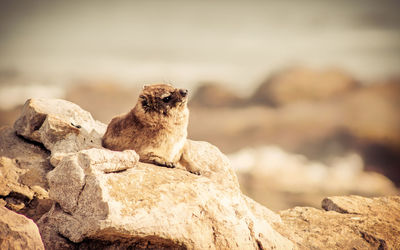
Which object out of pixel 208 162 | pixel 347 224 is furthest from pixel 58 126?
pixel 347 224

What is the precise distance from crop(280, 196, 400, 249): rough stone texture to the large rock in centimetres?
119

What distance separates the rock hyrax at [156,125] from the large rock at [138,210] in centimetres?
79

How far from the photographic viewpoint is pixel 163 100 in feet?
24.4

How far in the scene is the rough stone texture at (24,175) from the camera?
6.58 m

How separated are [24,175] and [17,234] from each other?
2.97m

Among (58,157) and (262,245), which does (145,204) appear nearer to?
(262,245)

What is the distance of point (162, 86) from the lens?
7.55 metres

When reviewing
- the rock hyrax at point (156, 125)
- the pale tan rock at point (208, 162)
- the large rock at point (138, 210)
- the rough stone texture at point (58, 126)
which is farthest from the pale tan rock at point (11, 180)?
the pale tan rock at point (208, 162)

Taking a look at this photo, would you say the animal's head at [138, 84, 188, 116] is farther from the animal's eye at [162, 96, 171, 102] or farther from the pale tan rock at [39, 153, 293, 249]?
the pale tan rock at [39, 153, 293, 249]

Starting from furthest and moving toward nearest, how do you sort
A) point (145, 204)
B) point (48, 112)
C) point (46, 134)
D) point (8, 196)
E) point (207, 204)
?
point (48, 112), point (46, 134), point (8, 196), point (207, 204), point (145, 204)

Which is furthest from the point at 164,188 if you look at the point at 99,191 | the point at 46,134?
the point at 46,134

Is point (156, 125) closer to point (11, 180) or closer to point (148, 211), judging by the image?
point (148, 211)

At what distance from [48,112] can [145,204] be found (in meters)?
4.58

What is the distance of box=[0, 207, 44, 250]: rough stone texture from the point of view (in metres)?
4.47
